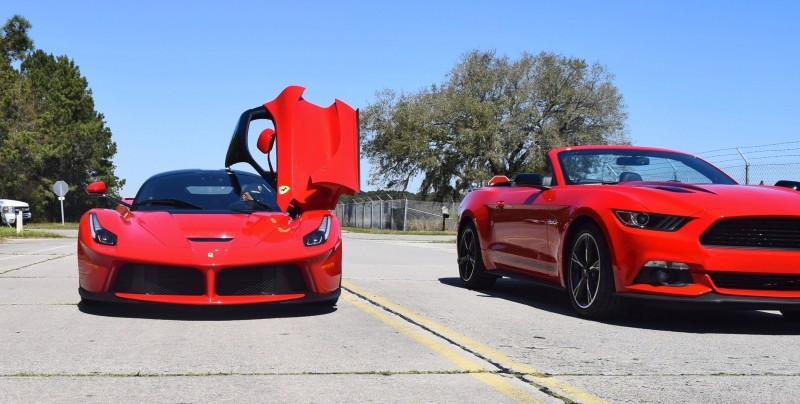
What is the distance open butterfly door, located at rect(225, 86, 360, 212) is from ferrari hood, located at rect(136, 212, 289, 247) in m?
0.59

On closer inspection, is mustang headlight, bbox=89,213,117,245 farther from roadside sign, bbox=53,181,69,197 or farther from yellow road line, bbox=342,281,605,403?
roadside sign, bbox=53,181,69,197

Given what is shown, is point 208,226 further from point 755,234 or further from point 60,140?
point 60,140

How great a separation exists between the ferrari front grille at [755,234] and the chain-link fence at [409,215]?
110 ft

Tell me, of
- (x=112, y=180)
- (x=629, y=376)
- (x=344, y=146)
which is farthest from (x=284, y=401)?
(x=112, y=180)

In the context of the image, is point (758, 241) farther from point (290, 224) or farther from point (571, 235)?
point (290, 224)

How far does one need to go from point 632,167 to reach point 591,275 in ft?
4.65

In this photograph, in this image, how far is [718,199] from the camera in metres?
6.60

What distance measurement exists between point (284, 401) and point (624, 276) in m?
3.27

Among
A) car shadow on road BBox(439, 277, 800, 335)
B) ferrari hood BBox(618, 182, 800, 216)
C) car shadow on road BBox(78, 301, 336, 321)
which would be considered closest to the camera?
ferrari hood BBox(618, 182, 800, 216)

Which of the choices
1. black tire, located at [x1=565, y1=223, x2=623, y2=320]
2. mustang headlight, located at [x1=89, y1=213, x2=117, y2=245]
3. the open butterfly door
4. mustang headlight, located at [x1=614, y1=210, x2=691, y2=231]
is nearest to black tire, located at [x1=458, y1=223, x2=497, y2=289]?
the open butterfly door

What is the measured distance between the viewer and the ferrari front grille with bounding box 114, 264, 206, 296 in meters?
6.73

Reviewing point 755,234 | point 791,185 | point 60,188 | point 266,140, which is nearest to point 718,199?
point 755,234

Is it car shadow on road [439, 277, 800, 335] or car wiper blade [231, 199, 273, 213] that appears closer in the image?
car shadow on road [439, 277, 800, 335]

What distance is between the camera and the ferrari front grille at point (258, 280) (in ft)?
22.2
